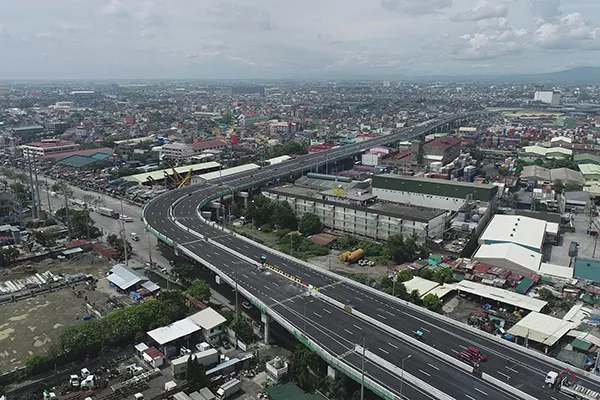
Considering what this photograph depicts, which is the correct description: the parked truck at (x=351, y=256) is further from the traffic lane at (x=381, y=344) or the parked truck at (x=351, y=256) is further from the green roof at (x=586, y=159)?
the green roof at (x=586, y=159)

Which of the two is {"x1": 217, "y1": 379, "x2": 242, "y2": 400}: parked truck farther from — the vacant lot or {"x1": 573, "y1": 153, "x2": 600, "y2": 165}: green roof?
{"x1": 573, "y1": 153, "x2": 600, "y2": 165}: green roof

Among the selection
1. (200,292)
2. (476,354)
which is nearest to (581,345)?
(476,354)

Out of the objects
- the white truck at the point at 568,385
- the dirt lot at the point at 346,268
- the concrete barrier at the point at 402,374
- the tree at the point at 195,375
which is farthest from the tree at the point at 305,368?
the dirt lot at the point at 346,268

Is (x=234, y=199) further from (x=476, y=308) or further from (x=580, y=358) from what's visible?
(x=580, y=358)

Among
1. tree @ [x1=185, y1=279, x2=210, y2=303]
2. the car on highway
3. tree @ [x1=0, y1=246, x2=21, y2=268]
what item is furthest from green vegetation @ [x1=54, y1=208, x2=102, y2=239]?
the car on highway

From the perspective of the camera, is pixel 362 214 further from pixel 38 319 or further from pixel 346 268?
pixel 38 319

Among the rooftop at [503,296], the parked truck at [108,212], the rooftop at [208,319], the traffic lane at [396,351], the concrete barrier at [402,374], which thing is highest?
the concrete barrier at [402,374]

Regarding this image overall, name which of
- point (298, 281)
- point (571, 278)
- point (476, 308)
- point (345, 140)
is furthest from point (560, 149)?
point (298, 281)
